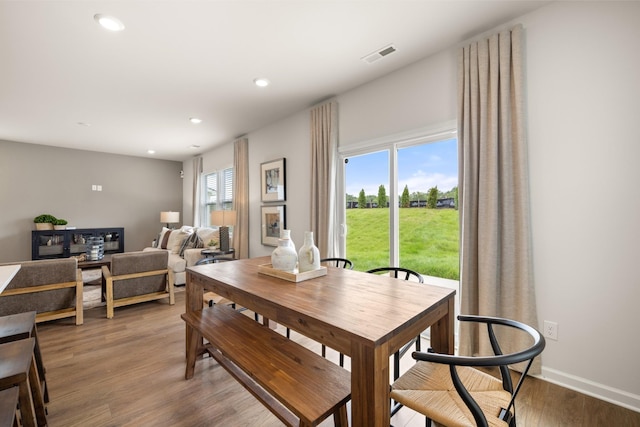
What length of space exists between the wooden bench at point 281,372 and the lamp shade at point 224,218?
9.26 ft

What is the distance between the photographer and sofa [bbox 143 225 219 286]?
4414mm

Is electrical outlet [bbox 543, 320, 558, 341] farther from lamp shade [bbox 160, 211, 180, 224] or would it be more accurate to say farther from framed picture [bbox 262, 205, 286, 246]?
lamp shade [bbox 160, 211, 180, 224]

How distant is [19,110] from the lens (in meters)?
3.69

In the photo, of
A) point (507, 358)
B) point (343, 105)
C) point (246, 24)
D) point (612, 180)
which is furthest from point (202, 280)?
point (612, 180)

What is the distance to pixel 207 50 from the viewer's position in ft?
7.82

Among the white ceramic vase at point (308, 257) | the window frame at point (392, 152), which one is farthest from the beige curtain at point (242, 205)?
the white ceramic vase at point (308, 257)

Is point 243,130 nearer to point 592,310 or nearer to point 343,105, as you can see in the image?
point 343,105

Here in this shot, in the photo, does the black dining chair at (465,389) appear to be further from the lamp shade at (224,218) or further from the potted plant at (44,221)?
the potted plant at (44,221)

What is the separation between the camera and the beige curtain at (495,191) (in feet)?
6.44

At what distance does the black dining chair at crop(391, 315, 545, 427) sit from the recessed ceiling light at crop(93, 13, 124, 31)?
2.81 metres

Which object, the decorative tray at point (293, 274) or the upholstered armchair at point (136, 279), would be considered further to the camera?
the upholstered armchair at point (136, 279)

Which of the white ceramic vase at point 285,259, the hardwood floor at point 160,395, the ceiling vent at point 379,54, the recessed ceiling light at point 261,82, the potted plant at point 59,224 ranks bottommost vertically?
the hardwood floor at point 160,395

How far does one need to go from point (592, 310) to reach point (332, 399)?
1853mm

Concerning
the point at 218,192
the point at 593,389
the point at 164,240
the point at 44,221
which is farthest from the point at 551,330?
the point at 44,221
